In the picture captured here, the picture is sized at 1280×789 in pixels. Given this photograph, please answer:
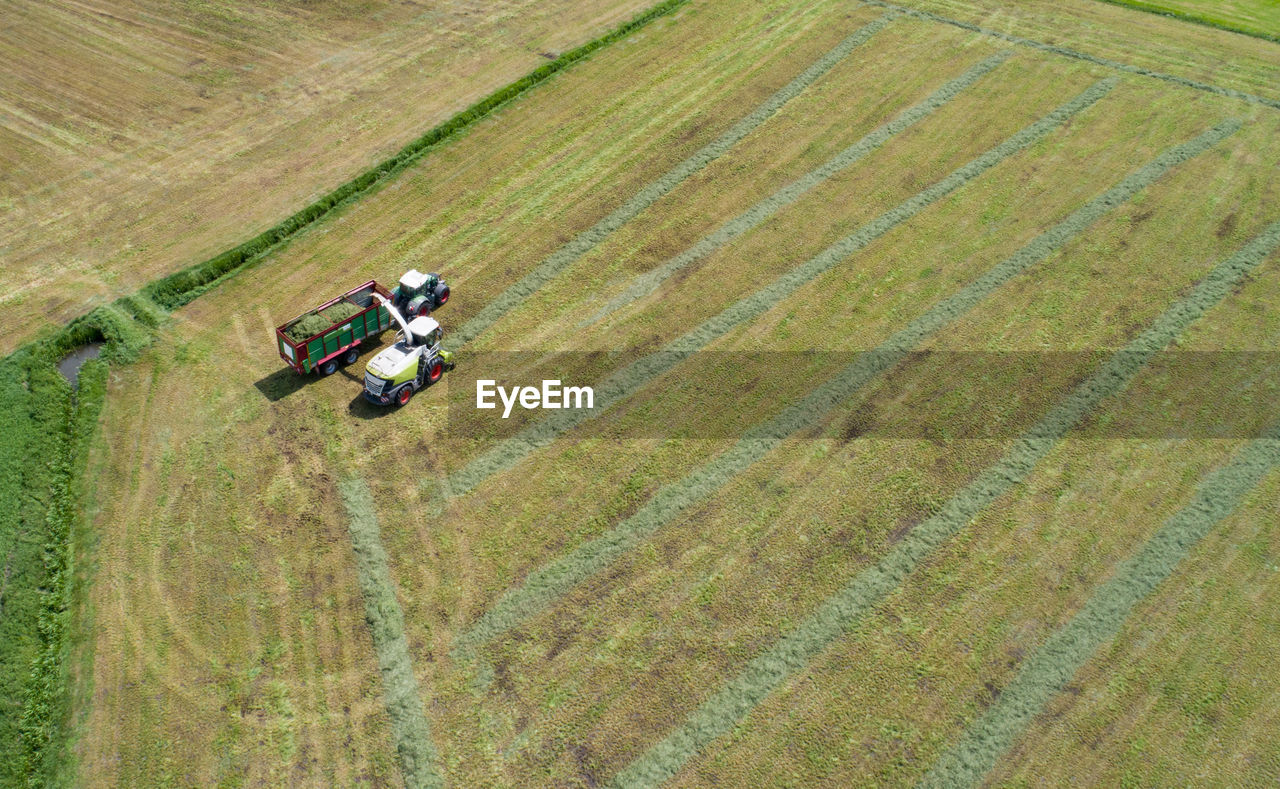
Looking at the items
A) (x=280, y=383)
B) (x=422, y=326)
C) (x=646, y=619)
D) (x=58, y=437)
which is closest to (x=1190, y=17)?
(x=422, y=326)

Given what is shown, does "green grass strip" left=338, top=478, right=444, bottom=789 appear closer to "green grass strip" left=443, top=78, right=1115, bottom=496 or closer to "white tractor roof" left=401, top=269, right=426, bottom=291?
"green grass strip" left=443, top=78, right=1115, bottom=496

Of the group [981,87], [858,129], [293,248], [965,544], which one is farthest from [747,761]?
[981,87]

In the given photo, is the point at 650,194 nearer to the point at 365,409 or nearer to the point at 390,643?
the point at 365,409

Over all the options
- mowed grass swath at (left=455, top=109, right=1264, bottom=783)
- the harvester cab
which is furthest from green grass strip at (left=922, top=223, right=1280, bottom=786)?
the harvester cab

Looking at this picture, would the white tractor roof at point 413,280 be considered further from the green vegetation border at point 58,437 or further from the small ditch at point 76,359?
the small ditch at point 76,359

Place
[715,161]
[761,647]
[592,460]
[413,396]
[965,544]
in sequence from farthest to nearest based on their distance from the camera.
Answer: [715,161], [413,396], [592,460], [965,544], [761,647]

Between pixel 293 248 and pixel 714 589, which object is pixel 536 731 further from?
pixel 293 248
